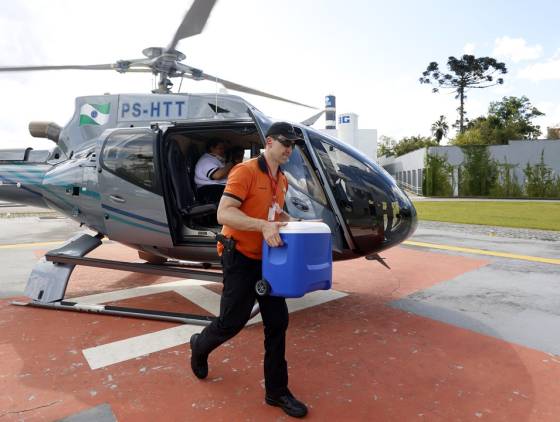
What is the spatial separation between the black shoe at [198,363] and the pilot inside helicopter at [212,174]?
6.92 feet

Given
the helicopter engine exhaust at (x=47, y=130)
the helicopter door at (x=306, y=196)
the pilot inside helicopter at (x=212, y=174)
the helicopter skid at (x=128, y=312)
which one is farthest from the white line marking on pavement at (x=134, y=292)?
the helicopter engine exhaust at (x=47, y=130)

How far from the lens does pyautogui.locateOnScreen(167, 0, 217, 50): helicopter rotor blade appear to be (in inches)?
178

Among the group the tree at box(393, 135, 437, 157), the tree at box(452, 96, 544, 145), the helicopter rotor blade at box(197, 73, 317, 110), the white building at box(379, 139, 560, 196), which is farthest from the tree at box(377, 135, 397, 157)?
the helicopter rotor blade at box(197, 73, 317, 110)

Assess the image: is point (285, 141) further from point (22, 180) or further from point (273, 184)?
point (22, 180)

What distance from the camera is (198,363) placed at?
278cm

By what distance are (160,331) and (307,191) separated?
1.92m

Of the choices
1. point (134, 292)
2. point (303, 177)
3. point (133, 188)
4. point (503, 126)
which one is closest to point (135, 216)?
point (133, 188)

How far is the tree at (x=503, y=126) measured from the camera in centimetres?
5269

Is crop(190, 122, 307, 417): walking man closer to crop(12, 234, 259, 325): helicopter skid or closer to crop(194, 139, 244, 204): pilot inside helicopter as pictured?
crop(12, 234, 259, 325): helicopter skid

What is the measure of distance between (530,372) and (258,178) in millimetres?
2500

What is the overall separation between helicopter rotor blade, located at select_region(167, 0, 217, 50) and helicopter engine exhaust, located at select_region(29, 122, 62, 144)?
2.22 m

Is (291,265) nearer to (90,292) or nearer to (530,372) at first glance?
(530,372)

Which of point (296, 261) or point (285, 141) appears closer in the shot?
point (296, 261)

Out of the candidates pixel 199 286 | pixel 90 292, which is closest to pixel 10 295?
pixel 90 292
